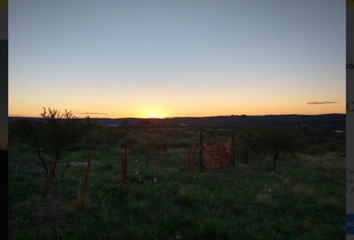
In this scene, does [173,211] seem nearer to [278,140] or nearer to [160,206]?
[160,206]

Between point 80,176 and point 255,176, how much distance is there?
8.58 m

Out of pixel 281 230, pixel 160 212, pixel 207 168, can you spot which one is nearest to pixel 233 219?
pixel 281 230

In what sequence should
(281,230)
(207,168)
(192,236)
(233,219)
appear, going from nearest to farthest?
(192,236) < (281,230) < (233,219) < (207,168)

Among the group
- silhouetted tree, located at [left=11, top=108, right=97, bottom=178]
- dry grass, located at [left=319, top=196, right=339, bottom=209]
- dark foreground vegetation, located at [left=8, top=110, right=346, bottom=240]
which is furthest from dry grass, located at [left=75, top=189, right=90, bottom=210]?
dry grass, located at [left=319, top=196, right=339, bottom=209]

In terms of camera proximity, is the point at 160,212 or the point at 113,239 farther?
the point at 160,212

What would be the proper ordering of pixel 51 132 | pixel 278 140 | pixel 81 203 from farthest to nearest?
pixel 278 140
pixel 51 132
pixel 81 203

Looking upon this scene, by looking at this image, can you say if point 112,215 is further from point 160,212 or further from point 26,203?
point 26,203

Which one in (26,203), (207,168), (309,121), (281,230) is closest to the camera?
(281,230)

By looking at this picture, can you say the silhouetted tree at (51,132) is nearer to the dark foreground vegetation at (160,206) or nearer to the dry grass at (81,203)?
the dark foreground vegetation at (160,206)

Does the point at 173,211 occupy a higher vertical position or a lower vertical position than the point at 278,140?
lower

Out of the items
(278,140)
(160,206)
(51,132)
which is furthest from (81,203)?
(278,140)

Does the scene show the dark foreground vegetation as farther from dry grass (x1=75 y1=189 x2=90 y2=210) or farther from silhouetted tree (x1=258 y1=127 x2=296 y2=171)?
silhouetted tree (x1=258 y1=127 x2=296 y2=171)

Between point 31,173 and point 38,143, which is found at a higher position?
point 38,143

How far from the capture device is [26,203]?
23.1 feet
